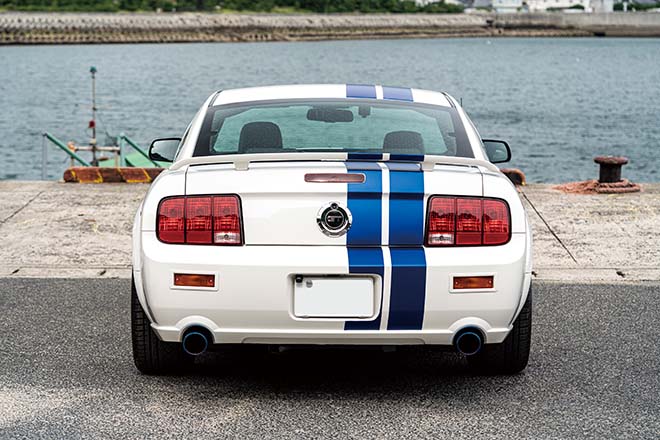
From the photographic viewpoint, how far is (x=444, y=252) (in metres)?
4.66

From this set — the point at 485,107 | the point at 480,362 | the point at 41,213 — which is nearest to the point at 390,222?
the point at 480,362

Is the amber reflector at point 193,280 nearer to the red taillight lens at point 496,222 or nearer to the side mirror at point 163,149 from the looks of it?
the red taillight lens at point 496,222

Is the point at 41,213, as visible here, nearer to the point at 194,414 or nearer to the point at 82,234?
the point at 82,234

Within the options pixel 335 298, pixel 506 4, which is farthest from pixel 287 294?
pixel 506 4

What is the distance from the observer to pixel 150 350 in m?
5.19

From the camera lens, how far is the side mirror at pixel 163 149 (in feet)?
20.5

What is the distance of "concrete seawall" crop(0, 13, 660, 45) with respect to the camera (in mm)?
119500

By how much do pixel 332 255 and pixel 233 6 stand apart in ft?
478

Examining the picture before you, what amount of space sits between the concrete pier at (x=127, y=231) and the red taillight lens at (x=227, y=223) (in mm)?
3358

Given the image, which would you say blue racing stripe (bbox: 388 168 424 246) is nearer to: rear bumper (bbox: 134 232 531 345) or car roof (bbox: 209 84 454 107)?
rear bumper (bbox: 134 232 531 345)

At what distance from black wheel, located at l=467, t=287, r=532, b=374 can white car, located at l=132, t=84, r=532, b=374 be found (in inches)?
8.3

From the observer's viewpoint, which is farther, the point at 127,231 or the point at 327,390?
the point at 127,231

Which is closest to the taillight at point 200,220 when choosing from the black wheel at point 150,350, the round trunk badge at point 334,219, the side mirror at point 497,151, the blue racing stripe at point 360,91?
the round trunk badge at point 334,219

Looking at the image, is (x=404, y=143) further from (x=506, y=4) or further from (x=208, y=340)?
(x=506, y=4)
